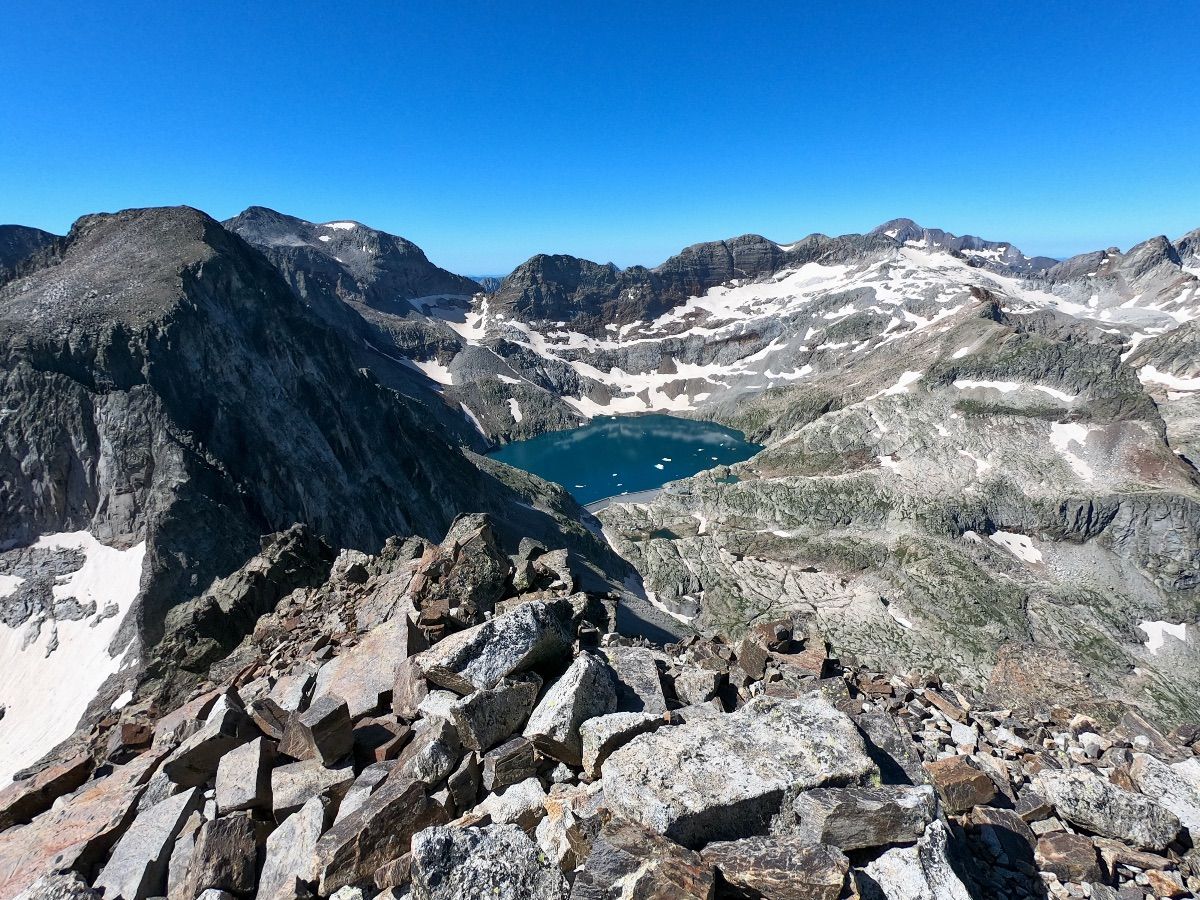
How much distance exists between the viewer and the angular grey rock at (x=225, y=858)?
8.35 m

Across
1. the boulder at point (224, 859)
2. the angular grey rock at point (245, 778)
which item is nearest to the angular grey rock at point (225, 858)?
the boulder at point (224, 859)

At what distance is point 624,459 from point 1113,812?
550 feet

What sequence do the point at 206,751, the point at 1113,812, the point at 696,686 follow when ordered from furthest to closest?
the point at 696,686
the point at 206,751
the point at 1113,812

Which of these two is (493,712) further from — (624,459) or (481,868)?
(624,459)

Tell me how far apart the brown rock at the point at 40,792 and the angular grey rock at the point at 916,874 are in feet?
58.2

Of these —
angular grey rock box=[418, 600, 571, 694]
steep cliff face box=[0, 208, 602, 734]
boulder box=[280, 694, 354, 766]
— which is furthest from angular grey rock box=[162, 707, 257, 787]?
steep cliff face box=[0, 208, 602, 734]

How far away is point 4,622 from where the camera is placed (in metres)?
41.5

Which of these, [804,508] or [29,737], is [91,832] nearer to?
[29,737]

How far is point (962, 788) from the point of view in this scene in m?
9.70

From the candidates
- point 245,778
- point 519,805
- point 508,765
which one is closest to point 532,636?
point 508,765

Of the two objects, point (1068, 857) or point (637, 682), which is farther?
point (637, 682)

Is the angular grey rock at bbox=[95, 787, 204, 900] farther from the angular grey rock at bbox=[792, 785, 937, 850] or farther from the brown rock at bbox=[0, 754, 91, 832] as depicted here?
the angular grey rock at bbox=[792, 785, 937, 850]

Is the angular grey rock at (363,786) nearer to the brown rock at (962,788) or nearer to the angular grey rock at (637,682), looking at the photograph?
the angular grey rock at (637,682)

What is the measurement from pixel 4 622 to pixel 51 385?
69.5 feet
